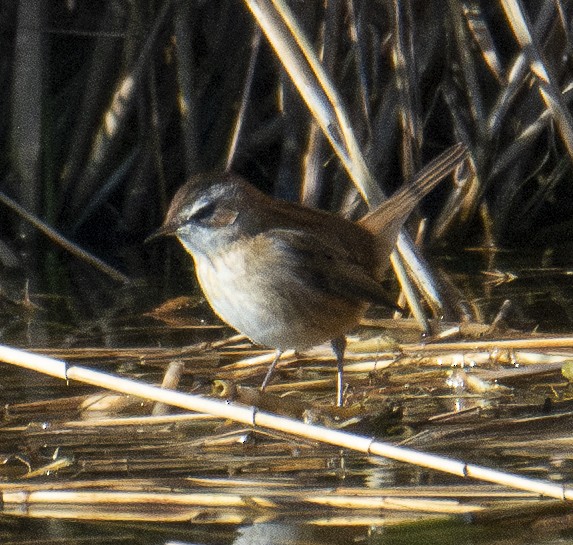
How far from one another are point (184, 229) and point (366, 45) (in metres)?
2.49

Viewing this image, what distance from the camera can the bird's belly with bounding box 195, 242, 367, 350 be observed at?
4.86 m

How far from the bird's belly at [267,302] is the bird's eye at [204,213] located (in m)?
0.17

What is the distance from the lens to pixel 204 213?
5.09 metres

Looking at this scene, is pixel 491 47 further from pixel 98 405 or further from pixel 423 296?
pixel 98 405

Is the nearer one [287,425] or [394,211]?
[287,425]

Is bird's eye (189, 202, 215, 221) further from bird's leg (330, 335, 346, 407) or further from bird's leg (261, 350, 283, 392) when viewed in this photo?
bird's leg (330, 335, 346, 407)

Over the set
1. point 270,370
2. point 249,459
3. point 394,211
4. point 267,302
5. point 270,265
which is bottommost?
point 249,459

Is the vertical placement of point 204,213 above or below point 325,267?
above

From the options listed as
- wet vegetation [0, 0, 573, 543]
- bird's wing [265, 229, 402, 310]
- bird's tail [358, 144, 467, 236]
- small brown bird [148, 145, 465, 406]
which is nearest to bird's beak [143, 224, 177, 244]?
small brown bird [148, 145, 465, 406]

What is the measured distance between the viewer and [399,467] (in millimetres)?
4125

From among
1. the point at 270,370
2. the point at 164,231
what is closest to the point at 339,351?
the point at 270,370

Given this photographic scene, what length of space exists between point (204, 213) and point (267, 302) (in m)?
0.50

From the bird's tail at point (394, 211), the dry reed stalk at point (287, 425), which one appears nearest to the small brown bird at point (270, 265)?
the bird's tail at point (394, 211)

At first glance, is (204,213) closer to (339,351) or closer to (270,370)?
(270,370)
